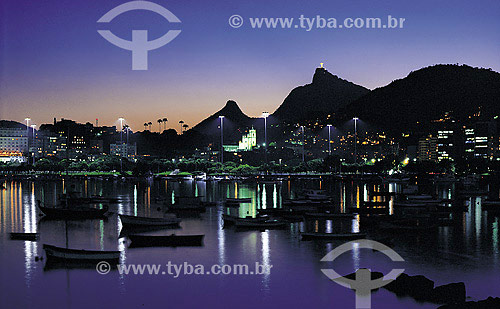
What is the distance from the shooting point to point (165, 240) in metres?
41.2

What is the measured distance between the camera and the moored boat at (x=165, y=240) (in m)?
41.1

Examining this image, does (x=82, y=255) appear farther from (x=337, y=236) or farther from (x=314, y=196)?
(x=314, y=196)

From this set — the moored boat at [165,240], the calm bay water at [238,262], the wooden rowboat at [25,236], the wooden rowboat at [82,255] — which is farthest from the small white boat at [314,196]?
the wooden rowboat at [82,255]

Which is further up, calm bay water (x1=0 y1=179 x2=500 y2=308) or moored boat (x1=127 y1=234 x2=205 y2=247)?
moored boat (x1=127 y1=234 x2=205 y2=247)

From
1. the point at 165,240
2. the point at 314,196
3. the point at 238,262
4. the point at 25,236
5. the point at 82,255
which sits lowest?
the point at 238,262

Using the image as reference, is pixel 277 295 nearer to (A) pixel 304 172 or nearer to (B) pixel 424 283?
(B) pixel 424 283

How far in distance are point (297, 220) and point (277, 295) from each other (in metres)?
24.4

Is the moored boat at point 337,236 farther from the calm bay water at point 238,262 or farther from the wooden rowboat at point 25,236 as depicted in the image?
the wooden rowboat at point 25,236

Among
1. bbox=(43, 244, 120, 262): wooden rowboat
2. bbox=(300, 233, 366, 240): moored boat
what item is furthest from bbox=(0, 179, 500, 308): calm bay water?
bbox=(43, 244, 120, 262): wooden rowboat

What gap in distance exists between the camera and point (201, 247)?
41219mm

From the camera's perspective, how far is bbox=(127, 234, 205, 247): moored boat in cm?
4106

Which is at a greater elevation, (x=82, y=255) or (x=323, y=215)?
(x=323, y=215)

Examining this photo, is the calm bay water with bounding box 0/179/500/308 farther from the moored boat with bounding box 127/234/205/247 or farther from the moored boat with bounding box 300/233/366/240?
the moored boat with bounding box 127/234/205/247

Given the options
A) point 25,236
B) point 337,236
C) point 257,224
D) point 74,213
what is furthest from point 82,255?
point 74,213
